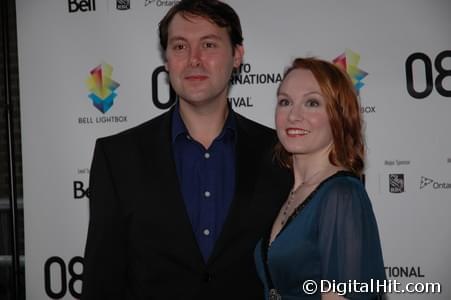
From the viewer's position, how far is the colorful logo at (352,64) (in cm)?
285

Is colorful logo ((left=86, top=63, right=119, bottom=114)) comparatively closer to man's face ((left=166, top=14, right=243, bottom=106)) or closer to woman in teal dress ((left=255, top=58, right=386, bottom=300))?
man's face ((left=166, top=14, right=243, bottom=106))

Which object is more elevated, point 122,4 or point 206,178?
point 122,4

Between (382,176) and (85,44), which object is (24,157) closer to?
(85,44)

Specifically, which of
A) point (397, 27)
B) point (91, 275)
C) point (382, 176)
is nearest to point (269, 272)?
point (91, 275)

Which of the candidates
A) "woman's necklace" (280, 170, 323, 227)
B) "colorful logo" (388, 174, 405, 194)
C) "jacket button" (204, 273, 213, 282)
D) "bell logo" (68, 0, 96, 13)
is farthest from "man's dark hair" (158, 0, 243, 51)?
"colorful logo" (388, 174, 405, 194)

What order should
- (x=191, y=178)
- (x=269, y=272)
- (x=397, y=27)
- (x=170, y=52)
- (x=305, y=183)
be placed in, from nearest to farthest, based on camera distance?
(x=269, y=272) < (x=305, y=183) < (x=191, y=178) < (x=170, y=52) < (x=397, y=27)

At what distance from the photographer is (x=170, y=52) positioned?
185cm

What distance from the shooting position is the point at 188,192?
172 centimetres

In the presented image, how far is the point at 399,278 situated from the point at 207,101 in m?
1.87

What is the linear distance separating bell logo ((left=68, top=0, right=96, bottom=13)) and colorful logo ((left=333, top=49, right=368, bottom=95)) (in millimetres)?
1593

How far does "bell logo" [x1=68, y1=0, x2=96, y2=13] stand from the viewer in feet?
9.58

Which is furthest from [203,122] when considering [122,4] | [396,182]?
[396,182]

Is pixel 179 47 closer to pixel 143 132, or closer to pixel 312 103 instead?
pixel 143 132

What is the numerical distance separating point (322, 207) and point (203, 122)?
674mm
